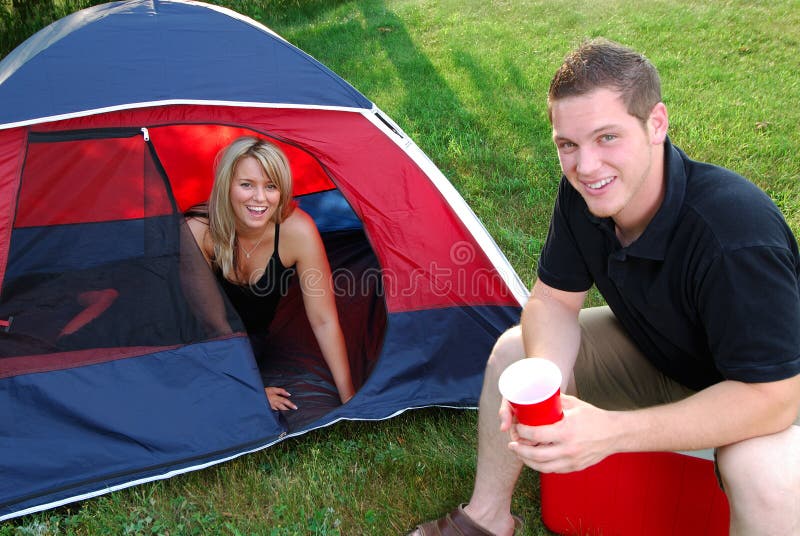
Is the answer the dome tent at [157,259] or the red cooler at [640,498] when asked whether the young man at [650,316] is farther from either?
the dome tent at [157,259]

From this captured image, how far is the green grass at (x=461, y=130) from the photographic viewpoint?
6.12 feet

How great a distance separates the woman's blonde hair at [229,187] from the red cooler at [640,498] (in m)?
1.07

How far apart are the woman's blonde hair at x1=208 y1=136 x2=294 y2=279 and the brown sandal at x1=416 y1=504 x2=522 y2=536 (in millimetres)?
980

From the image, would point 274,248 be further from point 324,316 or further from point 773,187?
point 773,187

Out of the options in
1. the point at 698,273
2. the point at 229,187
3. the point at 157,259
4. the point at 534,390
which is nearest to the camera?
the point at 534,390

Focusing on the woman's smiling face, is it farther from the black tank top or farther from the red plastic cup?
the red plastic cup

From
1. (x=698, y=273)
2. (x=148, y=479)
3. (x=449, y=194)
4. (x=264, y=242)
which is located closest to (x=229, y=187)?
(x=264, y=242)

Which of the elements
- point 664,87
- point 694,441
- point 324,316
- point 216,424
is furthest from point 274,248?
point 664,87

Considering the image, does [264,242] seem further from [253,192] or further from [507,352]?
[507,352]

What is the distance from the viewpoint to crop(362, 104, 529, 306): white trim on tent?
2104mm

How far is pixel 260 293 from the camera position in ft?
7.63

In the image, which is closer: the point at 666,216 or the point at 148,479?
the point at 666,216

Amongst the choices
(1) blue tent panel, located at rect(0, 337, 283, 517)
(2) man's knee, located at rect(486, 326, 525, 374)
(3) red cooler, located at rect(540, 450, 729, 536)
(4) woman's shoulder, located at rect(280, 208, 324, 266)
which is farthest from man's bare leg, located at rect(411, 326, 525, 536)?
(4) woman's shoulder, located at rect(280, 208, 324, 266)

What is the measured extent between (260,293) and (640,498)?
126cm
